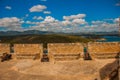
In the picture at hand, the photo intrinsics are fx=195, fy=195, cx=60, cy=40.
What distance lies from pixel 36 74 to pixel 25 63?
322cm

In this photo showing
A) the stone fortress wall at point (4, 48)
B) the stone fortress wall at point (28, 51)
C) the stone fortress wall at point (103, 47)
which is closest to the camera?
the stone fortress wall at point (103, 47)

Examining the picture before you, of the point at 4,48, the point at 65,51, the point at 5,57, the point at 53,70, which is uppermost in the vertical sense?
the point at 4,48

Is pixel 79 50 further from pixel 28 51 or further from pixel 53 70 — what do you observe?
pixel 28 51

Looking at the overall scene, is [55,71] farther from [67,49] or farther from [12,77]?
[67,49]

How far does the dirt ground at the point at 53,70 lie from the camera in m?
13.4

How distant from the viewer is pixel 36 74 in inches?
559

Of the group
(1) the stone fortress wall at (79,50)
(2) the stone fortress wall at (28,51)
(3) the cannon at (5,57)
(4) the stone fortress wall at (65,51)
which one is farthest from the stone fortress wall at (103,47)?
(3) the cannon at (5,57)

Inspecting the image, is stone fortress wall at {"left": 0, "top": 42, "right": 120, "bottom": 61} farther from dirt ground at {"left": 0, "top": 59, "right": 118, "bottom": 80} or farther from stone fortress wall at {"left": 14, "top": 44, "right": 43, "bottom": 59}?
dirt ground at {"left": 0, "top": 59, "right": 118, "bottom": 80}

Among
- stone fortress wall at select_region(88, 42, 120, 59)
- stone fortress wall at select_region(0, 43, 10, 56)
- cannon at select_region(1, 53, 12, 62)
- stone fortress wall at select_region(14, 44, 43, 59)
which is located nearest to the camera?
stone fortress wall at select_region(88, 42, 120, 59)

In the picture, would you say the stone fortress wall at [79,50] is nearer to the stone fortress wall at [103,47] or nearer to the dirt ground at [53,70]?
the stone fortress wall at [103,47]

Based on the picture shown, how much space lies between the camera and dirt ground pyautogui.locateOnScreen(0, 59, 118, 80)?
13.4m

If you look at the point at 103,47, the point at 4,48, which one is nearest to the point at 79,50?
the point at 103,47

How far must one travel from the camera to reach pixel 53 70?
49.0ft

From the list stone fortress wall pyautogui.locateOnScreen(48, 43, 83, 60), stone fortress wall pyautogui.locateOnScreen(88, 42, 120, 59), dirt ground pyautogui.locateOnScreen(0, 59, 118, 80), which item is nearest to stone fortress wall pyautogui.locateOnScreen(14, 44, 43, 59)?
stone fortress wall pyautogui.locateOnScreen(48, 43, 83, 60)
